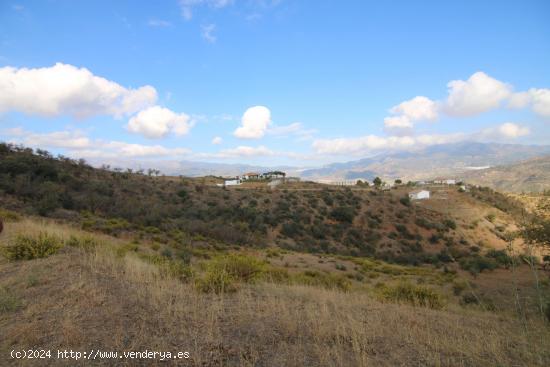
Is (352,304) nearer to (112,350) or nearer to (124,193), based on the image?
(112,350)

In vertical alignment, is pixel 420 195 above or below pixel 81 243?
below

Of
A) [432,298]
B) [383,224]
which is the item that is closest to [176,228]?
[432,298]

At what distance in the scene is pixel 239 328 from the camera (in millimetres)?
5113

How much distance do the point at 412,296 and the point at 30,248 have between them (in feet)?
→ 38.4

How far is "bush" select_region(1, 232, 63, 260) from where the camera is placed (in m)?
9.05

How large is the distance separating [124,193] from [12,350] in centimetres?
3601

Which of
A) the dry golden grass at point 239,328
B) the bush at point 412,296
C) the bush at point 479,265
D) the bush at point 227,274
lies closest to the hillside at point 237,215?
the bush at point 479,265

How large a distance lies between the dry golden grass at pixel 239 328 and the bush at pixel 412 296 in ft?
6.57

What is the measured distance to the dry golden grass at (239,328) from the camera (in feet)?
14.0

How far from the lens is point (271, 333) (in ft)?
16.5

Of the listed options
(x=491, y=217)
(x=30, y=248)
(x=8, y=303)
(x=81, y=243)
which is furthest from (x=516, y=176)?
(x=8, y=303)

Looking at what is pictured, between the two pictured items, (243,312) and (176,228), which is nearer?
(243,312)

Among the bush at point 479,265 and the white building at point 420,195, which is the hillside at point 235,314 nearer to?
the bush at point 479,265

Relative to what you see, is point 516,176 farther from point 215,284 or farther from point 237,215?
point 215,284
